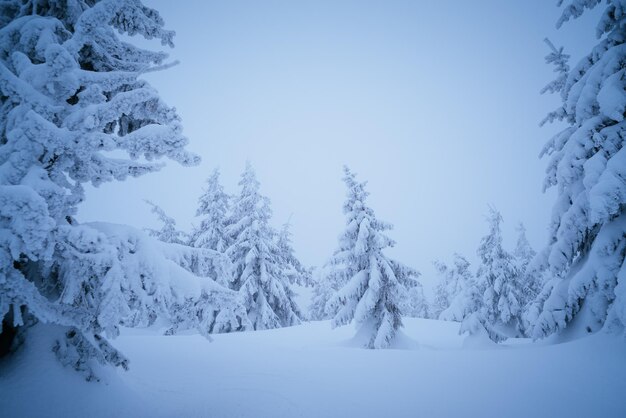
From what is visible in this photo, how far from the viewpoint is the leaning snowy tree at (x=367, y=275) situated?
14.3 metres

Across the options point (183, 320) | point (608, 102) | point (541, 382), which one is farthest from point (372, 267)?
point (183, 320)

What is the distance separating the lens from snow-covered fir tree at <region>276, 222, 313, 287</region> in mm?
24672

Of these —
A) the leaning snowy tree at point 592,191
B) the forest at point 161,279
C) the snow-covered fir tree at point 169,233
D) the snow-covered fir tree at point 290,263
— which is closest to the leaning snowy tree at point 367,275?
the forest at point 161,279

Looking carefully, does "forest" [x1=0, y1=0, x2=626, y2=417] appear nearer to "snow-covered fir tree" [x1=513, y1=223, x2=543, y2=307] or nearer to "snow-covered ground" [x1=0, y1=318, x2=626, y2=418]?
"snow-covered ground" [x1=0, y1=318, x2=626, y2=418]

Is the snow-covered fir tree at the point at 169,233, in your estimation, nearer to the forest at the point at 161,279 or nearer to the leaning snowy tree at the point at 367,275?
the forest at the point at 161,279

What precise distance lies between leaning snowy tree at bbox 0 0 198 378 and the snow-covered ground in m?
0.50

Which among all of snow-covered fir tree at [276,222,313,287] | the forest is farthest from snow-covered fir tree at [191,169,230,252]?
the forest

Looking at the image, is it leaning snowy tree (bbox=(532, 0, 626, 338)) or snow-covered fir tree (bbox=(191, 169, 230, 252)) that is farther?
snow-covered fir tree (bbox=(191, 169, 230, 252))

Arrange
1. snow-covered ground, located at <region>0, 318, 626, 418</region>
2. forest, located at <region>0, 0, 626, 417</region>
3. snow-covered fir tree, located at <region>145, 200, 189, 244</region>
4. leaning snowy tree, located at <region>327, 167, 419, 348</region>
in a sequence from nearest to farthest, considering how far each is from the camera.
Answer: forest, located at <region>0, 0, 626, 417</region>
snow-covered ground, located at <region>0, 318, 626, 418</region>
leaning snowy tree, located at <region>327, 167, 419, 348</region>
snow-covered fir tree, located at <region>145, 200, 189, 244</region>

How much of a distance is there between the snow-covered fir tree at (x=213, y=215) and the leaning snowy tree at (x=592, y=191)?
19.1 m

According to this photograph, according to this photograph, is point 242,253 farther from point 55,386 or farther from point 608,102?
point 608,102

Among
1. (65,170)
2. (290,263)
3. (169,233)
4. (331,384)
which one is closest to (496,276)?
(290,263)

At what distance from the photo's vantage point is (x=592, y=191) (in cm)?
679

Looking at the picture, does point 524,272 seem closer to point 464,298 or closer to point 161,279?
point 464,298
